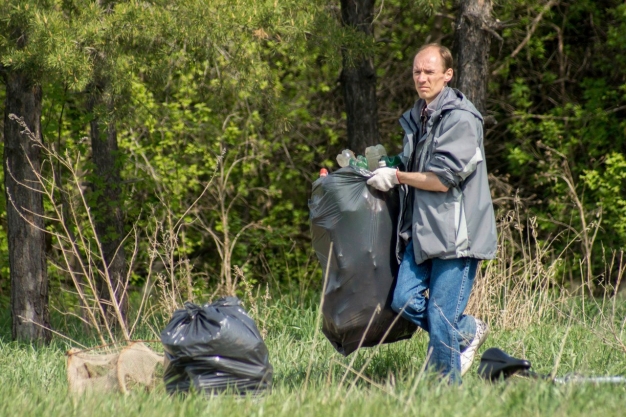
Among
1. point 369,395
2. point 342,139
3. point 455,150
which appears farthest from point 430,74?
point 342,139

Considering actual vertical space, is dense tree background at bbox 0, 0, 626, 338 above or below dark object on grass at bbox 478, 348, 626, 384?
above

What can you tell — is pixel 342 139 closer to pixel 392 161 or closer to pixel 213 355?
pixel 392 161

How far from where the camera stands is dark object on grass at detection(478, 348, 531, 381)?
3.60m

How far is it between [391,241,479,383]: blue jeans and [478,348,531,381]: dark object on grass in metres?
0.12

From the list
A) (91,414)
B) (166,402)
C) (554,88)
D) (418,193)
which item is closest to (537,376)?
(418,193)

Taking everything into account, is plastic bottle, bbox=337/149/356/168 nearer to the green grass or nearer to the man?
the man

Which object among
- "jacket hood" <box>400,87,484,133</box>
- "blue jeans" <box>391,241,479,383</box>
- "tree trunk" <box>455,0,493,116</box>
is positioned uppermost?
"tree trunk" <box>455,0,493,116</box>

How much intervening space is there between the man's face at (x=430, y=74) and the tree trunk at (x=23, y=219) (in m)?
3.37

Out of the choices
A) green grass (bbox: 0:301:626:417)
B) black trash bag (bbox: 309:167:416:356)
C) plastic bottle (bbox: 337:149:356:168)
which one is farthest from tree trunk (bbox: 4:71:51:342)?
black trash bag (bbox: 309:167:416:356)

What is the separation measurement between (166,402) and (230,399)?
0.26m

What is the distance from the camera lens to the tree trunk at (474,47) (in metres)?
6.48

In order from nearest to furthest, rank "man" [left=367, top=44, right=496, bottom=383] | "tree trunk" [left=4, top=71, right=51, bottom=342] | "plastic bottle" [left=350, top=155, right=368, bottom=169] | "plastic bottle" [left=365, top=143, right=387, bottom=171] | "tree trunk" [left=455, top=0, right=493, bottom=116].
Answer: "man" [left=367, top=44, right=496, bottom=383] → "plastic bottle" [left=350, top=155, right=368, bottom=169] → "plastic bottle" [left=365, top=143, right=387, bottom=171] → "tree trunk" [left=4, top=71, right=51, bottom=342] → "tree trunk" [left=455, top=0, right=493, bottom=116]

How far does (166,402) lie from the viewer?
3346 millimetres

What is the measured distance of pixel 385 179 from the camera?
3783 millimetres
